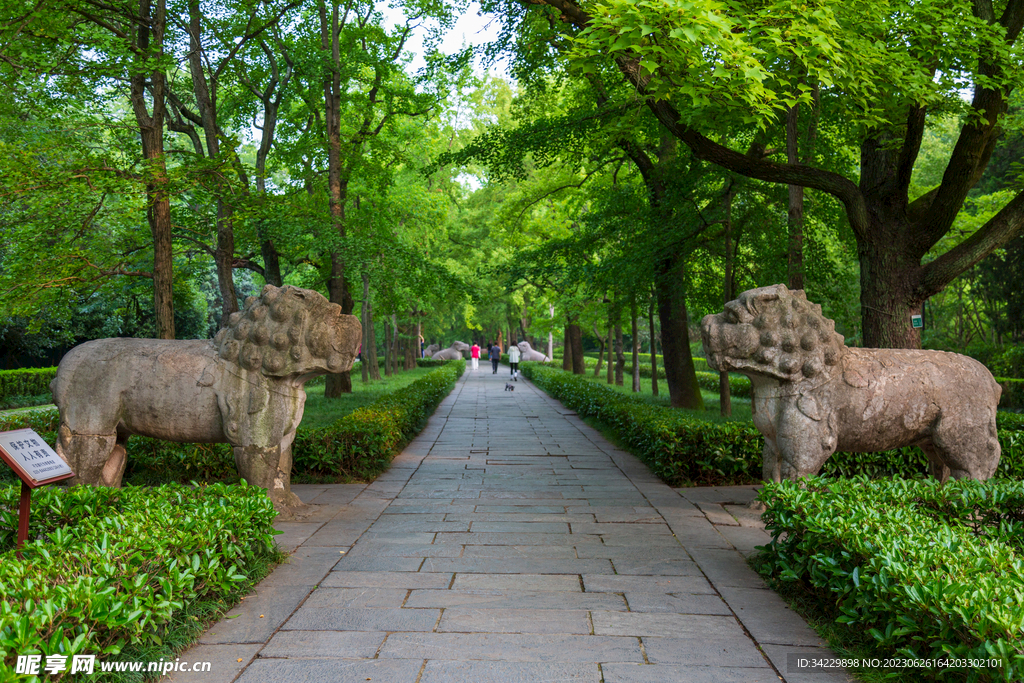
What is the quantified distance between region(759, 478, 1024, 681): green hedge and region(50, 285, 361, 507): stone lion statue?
407 centimetres

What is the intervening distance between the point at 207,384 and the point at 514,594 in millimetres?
3432

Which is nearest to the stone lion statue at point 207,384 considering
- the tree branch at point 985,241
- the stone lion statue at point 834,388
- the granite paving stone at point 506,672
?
the granite paving stone at point 506,672

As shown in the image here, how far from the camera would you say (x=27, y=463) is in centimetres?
384

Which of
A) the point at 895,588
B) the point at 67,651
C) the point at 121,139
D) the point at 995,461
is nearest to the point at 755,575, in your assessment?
the point at 895,588

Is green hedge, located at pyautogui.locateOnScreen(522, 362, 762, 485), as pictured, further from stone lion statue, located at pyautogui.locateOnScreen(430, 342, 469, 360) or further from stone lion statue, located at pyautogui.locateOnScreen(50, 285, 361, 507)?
stone lion statue, located at pyautogui.locateOnScreen(430, 342, 469, 360)

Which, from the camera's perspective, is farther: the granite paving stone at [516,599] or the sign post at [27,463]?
the granite paving stone at [516,599]

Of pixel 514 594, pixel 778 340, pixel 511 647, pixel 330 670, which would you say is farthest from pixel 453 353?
pixel 330 670

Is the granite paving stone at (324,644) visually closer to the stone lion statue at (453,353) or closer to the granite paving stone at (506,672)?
the granite paving stone at (506,672)

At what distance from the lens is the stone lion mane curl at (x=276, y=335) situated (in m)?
5.79

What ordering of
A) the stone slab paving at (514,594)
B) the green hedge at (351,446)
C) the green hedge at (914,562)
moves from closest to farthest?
the green hedge at (914,562) → the stone slab paving at (514,594) → the green hedge at (351,446)

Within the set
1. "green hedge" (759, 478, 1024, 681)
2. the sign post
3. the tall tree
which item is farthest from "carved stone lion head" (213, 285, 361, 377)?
"green hedge" (759, 478, 1024, 681)

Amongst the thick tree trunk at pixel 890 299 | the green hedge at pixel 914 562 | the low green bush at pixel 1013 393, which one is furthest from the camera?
the low green bush at pixel 1013 393

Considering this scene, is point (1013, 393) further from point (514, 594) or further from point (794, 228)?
point (514, 594)

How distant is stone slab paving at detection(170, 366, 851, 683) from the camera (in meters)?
3.34
